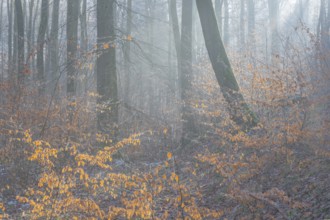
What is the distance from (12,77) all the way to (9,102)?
1134 mm

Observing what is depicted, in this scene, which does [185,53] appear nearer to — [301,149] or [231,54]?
[231,54]

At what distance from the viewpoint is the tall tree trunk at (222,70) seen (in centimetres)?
900

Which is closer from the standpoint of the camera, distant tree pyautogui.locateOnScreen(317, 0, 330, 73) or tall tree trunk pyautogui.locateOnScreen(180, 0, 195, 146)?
distant tree pyautogui.locateOnScreen(317, 0, 330, 73)

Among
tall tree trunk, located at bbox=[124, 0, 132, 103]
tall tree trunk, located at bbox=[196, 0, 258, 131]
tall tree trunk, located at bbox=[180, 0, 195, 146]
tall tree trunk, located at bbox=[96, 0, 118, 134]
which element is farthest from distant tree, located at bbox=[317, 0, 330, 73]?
tall tree trunk, located at bbox=[96, 0, 118, 134]

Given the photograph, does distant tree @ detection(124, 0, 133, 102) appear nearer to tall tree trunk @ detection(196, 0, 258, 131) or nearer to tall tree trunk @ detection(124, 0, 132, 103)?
tall tree trunk @ detection(124, 0, 132, 103)

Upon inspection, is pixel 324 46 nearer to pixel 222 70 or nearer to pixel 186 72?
pixel 186 72

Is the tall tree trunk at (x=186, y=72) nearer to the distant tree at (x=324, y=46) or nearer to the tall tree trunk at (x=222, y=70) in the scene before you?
the tall tree trunk at (x=222, y=70)

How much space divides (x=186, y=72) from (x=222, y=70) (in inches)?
120

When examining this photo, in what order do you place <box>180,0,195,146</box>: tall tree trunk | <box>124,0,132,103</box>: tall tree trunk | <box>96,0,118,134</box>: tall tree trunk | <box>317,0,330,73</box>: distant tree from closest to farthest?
1. <box>317,0,330,73</box>: distant tree
2. <box>96,0,118,134</box>: tall tree trunk
3. <box>124,0,132,103</box>: tall tree trunk
4. <box>180,0,195,146</box>: tall tree trunk

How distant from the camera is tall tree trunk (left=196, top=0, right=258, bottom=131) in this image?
9.00 meters

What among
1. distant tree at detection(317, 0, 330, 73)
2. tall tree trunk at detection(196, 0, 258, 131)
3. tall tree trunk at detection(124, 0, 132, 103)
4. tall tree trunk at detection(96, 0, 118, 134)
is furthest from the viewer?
tall tree trunk at detection(124, 0, 132, 103)

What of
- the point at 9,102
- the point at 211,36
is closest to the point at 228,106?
the point at 211,36

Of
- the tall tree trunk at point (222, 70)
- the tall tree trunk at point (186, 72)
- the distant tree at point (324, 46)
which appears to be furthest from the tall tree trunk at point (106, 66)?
the distant tree at point (324, 46)

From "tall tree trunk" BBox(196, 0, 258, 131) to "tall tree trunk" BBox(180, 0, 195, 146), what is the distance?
2.22 meters
